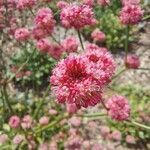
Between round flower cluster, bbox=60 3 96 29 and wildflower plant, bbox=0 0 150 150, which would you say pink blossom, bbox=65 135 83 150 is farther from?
round flower cluster, bbox=60 3 96 29

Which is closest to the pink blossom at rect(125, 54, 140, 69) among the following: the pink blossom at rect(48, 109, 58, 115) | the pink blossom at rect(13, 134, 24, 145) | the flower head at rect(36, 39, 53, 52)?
the flower head at rect(36, 39, 53, 52)

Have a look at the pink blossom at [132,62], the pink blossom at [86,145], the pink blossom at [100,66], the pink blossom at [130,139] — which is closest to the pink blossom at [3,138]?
the pink blossom at [86,145]

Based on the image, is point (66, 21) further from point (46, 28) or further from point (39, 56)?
point (39, 56)

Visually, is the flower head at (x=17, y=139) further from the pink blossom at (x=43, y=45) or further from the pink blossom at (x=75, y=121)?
the pink blossom at (x=43, y=45)

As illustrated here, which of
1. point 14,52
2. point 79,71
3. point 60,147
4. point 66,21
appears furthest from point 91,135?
point 79,71

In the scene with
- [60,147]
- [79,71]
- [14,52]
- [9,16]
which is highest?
[9,16]
